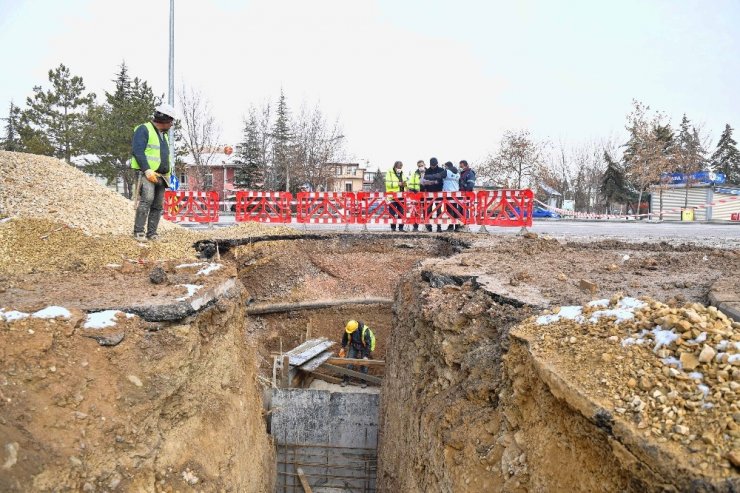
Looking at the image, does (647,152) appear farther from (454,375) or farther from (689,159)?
(454,375)

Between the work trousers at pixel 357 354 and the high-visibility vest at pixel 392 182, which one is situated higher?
the high-visibility vest at pixel 392 182

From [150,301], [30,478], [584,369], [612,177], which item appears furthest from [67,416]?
[612,177]

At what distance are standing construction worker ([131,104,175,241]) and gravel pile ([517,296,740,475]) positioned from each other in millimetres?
5768

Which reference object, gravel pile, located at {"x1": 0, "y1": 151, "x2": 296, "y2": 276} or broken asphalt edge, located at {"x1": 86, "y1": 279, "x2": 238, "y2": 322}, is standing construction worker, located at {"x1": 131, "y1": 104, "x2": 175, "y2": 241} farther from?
broken asphalt edge, located at {"x1": 86, "y1": 279, "x2": 238, "y2": 322}

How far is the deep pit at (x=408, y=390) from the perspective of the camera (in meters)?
2.65

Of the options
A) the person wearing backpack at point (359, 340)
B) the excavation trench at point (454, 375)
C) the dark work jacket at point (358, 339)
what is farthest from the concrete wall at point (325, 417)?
the dark work jacket at point (358, 339)

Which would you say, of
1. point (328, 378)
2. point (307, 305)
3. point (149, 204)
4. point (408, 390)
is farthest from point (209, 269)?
point (307, 305)

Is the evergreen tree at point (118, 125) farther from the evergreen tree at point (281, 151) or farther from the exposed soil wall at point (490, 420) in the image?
the exposed soil wall at point (490, 420)

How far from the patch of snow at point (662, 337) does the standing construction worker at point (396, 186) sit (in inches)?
406

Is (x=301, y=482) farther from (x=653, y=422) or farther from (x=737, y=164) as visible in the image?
(x=737, y=164)

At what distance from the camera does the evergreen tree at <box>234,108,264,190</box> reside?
118 feet

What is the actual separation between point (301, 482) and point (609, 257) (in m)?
5.71

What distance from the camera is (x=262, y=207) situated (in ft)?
46.0

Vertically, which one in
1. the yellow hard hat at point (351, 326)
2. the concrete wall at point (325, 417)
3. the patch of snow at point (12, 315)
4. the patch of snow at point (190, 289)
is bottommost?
the concrete wall at point (325, 417)
